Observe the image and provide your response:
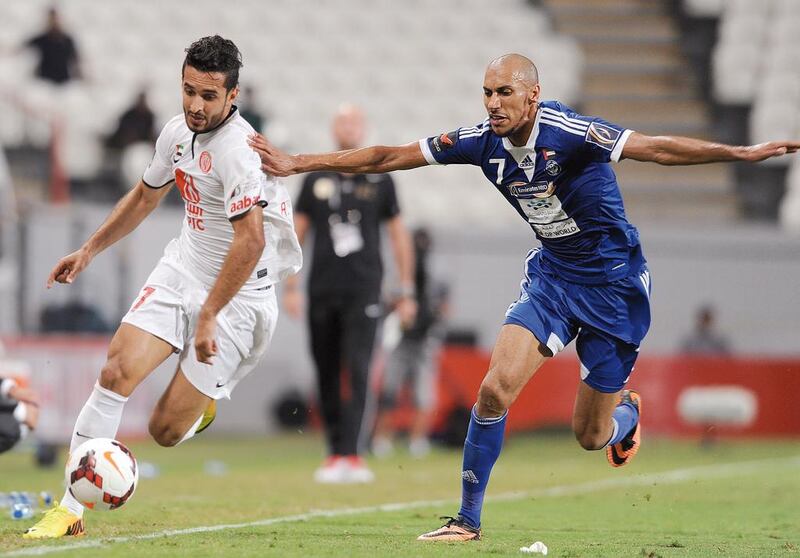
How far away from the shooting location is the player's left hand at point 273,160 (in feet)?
20.4

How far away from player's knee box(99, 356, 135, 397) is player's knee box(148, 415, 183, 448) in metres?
0.57

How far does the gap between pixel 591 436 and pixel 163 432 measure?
2.36 metres

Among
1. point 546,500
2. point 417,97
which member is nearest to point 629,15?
point 417,97

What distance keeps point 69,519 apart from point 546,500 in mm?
3706

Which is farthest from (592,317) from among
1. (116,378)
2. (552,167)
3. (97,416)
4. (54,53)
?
(54,53)

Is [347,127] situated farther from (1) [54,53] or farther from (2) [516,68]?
(1) [54,53]

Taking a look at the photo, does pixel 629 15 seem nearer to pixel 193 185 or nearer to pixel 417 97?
pixel 417 97

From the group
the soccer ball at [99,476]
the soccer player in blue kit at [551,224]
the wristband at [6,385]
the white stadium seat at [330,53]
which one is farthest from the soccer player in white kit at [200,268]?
the white stadium seat at [330,53]

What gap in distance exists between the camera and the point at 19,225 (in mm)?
15141

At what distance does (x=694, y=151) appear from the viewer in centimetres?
589

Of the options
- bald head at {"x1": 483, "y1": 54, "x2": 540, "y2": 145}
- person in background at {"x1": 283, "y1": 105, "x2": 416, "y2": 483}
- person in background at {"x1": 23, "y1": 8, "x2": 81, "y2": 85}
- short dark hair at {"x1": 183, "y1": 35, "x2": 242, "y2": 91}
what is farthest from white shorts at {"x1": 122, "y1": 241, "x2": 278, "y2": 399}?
person in background at {"x1": 23, "y1": 8, "x2": 81, "y2": 85}

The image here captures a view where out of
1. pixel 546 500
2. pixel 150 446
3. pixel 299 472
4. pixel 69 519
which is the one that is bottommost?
pixel 150 446

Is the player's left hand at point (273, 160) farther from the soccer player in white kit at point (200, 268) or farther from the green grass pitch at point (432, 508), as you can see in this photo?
the green grass pitch at point (432, 508)

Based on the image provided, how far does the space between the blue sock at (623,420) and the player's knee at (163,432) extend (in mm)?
2449
